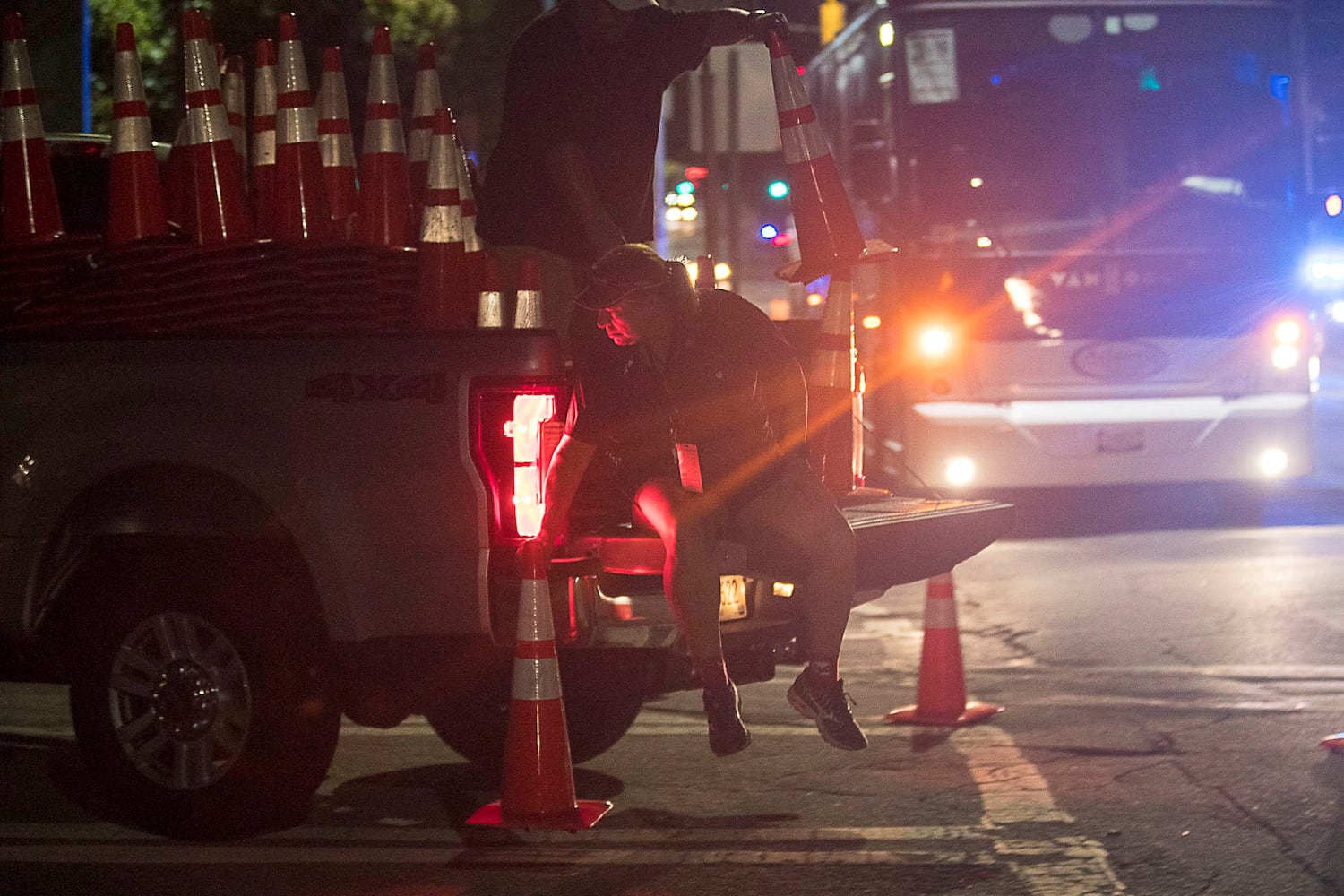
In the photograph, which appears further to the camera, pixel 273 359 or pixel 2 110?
pixel 2 110

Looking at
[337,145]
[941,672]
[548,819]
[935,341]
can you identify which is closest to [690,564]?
[548,819]

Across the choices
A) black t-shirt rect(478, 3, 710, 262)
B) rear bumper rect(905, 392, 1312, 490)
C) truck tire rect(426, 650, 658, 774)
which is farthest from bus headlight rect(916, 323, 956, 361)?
truck tire rect(426, 650, 658, 774)

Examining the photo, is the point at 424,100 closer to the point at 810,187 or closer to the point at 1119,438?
the point at 810,187

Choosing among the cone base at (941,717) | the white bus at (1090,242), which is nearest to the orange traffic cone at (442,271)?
the cone base at (941,717)

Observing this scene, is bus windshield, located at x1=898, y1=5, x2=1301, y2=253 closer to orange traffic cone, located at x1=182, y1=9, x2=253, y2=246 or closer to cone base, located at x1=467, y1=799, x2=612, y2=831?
orange traffic cone, located at x1=182, y1=9, x2=253, y2=246

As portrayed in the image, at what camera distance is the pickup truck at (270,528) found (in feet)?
16.6

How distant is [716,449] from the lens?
18.5 feet

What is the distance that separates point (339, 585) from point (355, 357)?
0.59m

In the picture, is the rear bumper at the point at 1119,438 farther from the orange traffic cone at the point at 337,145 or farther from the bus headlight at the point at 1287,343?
the orange traffic cone at the point at 337,145

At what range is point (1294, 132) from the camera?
12.9 metres

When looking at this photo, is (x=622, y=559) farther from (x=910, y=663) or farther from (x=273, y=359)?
(x=910, y=663)

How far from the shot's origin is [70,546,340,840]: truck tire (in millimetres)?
5309

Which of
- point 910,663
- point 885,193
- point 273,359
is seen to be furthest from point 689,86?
point 273,359

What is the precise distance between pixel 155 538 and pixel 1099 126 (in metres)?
8.68
